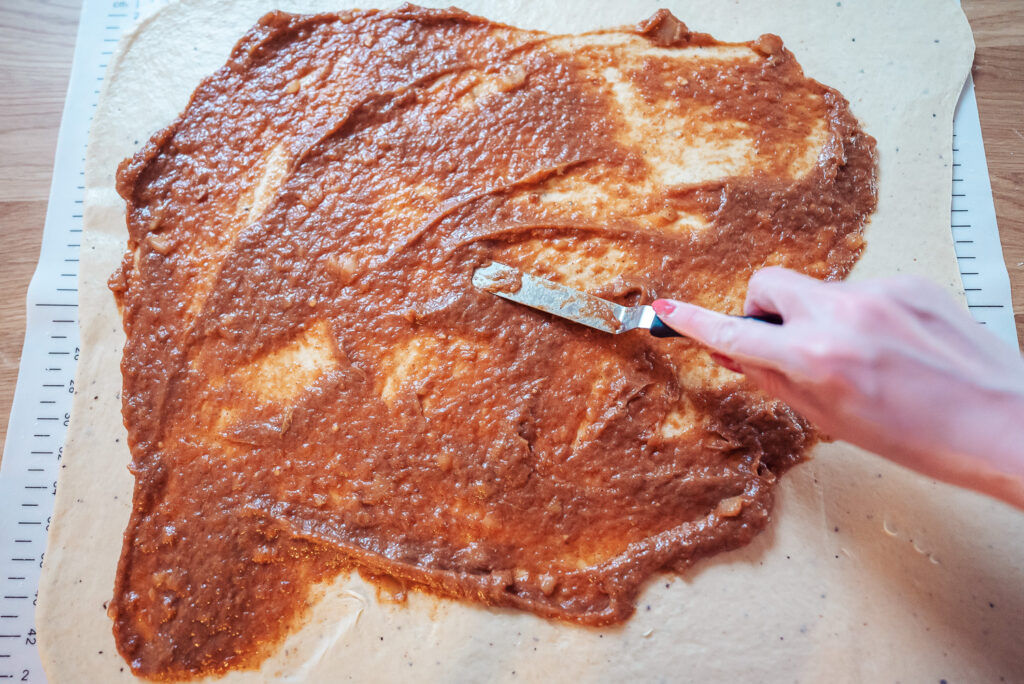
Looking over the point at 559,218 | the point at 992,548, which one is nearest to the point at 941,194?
the point at 992,548

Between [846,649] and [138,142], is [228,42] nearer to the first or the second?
[138,142]

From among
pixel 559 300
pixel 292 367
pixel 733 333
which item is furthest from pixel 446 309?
pixel 733 333

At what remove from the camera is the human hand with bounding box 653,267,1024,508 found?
4.13 feet

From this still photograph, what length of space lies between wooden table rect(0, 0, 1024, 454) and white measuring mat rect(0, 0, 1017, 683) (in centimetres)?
6

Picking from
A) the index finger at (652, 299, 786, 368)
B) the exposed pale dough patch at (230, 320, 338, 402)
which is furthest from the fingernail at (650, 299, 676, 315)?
the exposed pale dough patch at (230, 320, 338, 402)

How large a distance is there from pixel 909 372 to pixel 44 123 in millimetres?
2837

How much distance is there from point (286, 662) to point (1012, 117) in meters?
2.90

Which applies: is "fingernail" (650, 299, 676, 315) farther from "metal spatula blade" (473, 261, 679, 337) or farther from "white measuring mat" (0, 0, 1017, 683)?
"white measuring mat" (0, 0, 1017, 683)

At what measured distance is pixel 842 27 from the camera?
216 centimetres

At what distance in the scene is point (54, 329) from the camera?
6.77ft

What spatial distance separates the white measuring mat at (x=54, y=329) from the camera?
189 centimetres

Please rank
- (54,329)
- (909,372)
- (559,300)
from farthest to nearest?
(54,329), (559,300), (909,372)

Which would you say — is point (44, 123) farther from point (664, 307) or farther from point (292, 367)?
point (664, 307)

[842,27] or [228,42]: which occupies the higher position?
[842,27]
